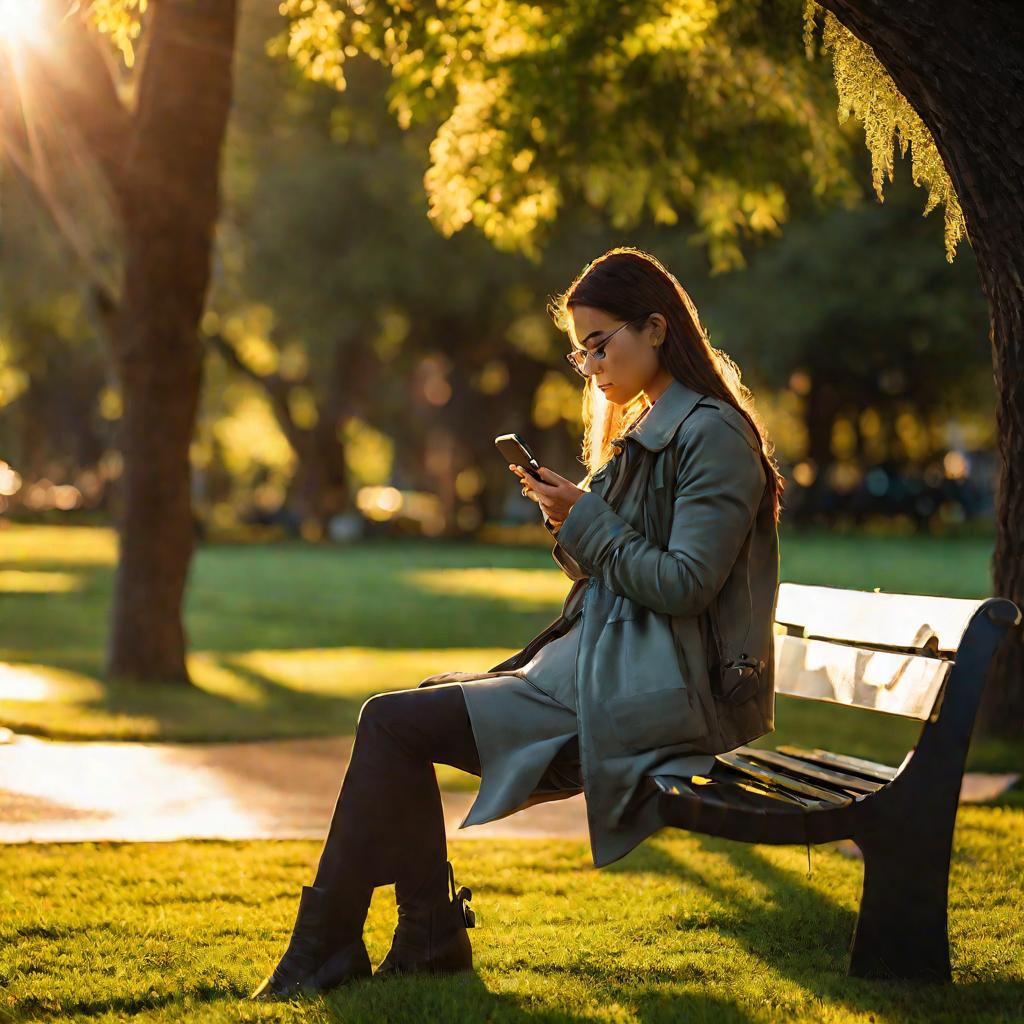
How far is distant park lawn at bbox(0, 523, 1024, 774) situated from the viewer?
10.5 m

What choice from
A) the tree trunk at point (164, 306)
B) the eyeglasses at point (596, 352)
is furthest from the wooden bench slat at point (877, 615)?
the tree trunk at point (164, 306)

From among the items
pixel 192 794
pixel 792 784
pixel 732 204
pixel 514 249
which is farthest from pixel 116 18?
pixel 514 249

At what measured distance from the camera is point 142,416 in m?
11.8

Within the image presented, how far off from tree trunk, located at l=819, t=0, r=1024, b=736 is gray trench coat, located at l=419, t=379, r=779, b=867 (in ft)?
3.84

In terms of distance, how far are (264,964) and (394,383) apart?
48.4 m

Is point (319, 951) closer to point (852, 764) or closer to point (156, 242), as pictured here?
point (852, 764)

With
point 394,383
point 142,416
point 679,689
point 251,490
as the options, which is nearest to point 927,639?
point 679,689

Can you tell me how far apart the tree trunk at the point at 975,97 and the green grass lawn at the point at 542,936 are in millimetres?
2075

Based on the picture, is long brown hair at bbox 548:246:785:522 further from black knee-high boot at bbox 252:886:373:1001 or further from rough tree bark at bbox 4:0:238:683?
rough tree bark at bbox 4:0:238:683

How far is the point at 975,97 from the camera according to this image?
15.6 ft

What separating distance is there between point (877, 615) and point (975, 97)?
1488mm

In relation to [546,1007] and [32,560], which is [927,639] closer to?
[546,1007]

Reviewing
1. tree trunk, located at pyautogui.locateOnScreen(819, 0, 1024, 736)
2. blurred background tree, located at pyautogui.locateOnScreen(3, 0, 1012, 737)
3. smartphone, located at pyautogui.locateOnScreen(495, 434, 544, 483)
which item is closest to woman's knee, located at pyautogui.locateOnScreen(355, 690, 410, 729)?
smartphone, located at pyautogui.locateOnScreen(495, 434, 544, 483)

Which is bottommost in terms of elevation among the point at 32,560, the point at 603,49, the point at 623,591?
the point at 32,560
